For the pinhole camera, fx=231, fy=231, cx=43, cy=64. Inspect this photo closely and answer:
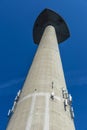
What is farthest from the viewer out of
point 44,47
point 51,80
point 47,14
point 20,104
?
point 47,14

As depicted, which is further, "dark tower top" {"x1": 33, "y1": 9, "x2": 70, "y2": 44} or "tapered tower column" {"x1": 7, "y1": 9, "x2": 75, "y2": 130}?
"dark tower top" {"x1": 33, "y1": 9, "x2": 70, "y2": 44}

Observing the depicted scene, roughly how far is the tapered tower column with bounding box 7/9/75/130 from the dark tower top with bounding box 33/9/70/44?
16088mm

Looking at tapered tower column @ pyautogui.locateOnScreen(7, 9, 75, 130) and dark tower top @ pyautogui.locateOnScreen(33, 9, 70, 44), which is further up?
dark tower top @ pyautogui.locateOnScreen(33, 9, 70, 44)

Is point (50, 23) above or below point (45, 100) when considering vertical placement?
above

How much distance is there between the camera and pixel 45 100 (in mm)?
22500

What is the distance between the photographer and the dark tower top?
49.4 meters

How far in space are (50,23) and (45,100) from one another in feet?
95.3

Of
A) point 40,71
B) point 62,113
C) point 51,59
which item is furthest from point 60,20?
point 62,113

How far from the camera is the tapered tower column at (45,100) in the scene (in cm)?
1970

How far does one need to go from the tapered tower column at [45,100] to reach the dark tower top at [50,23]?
52.8 ft

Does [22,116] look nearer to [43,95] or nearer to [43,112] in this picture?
[43,112]

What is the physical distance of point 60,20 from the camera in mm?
50125

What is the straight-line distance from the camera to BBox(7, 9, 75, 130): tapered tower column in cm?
1970

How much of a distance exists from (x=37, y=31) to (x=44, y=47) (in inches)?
747
